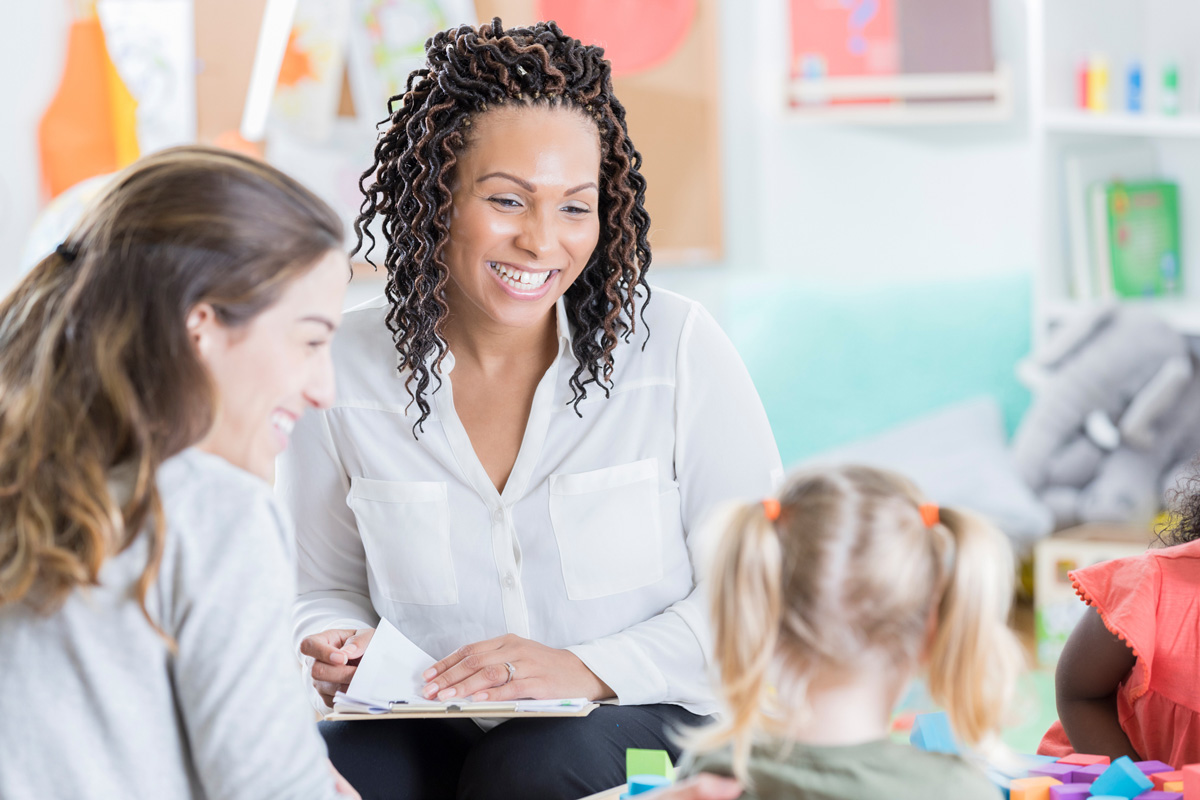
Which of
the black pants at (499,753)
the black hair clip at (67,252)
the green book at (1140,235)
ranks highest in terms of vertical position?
the black hair clip at (67,252)

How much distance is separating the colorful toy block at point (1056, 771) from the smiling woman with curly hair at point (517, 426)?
1.29ft

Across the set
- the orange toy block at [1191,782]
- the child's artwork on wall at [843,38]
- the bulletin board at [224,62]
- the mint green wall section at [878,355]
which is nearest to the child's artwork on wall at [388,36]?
the bulletin board at [224,62]

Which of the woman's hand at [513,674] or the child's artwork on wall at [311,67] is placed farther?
the child's artwork on wall at [311,67]

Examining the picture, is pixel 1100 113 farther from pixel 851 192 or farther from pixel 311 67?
pixel 311 67

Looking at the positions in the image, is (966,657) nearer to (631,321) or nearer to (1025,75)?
(631,321)

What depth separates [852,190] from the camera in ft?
10.5

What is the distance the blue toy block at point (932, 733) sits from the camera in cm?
102

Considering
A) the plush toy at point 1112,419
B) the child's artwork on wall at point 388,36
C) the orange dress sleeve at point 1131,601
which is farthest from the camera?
the child's artwork on wall at point 388,36

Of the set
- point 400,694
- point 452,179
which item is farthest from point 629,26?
point 400,694

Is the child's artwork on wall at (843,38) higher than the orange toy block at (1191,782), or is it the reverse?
the child's artwork on wall at (843,38)

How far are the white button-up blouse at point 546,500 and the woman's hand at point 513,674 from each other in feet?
0.18

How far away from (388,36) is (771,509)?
2.38 metres

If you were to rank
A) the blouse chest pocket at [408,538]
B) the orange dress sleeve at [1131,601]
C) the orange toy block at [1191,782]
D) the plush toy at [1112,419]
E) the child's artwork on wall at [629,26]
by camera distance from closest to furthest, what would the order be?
1. the orange toy block at [1191,782]
2. the orange dress sleeve at [1131,601]
3. the blouse chest pocket at [408,538]
4. the plush toy at [1112,419]
5. the child's artwork on wall at [629,26]

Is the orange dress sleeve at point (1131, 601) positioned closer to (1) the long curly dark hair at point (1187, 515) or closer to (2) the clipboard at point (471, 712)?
(1) the long curly dark hair at point (1187, 515)
